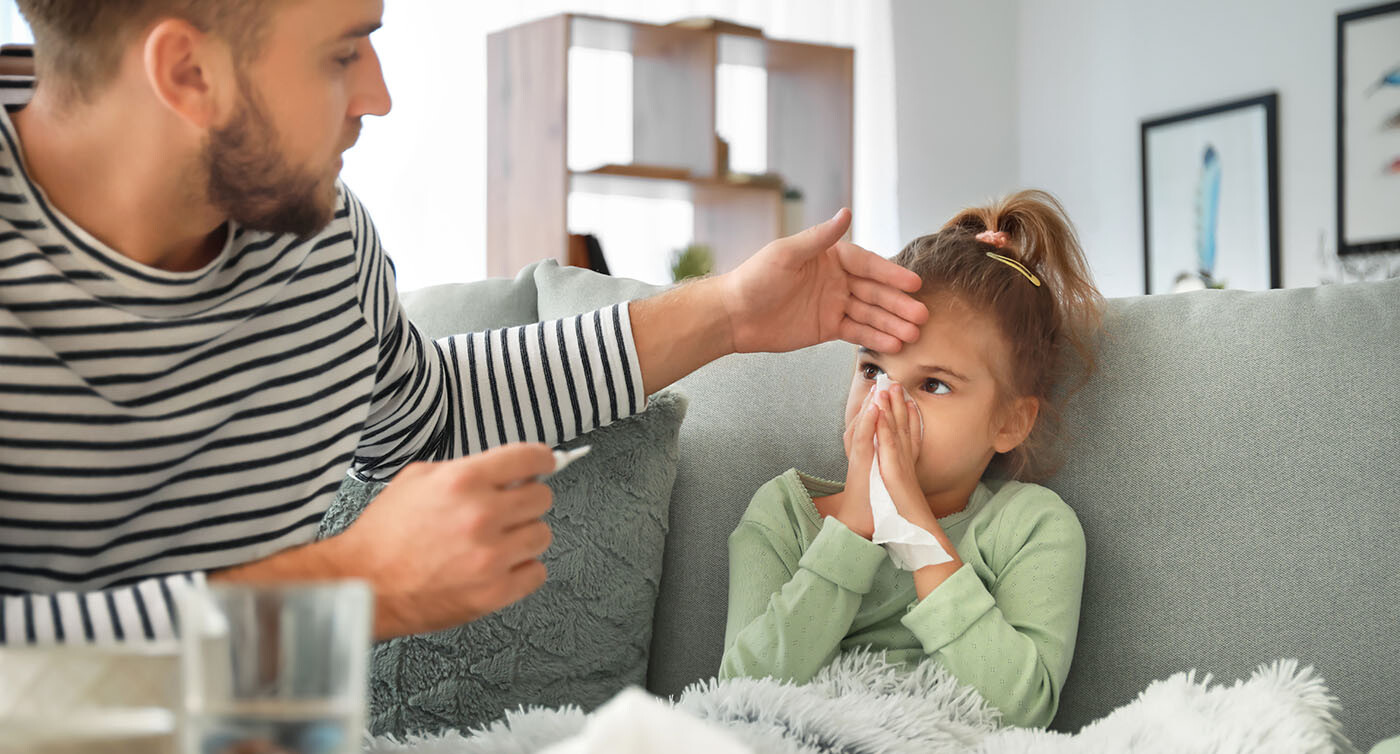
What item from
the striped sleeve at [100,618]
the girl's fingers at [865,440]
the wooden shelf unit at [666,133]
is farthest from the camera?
the wooden shelf unit at [666,133]

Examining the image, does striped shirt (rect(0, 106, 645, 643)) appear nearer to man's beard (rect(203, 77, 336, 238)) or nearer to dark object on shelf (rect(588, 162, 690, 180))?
man's beard (rect(203, 77, 336, 238))

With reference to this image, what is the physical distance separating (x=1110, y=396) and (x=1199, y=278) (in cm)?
321

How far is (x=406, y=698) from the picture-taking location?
1.28 metres

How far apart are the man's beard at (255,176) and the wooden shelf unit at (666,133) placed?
2516 mm

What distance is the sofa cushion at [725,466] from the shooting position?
1.37 meters

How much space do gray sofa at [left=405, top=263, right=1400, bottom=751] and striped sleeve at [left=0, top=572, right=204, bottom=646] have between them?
856 millimetres

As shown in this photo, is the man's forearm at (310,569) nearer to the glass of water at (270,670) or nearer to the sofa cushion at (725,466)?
the glass of water at (270,670)

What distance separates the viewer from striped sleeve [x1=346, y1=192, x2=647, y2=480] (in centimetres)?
126

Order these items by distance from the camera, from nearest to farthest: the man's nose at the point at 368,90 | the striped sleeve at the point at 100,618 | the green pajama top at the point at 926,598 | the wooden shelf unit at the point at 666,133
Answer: the striped sleeve at the point at 100,618 → the man's nose at the point at 368,90 → the green pajama top at the point at 926,598 → the wooden shelf unit at the point at 666,133

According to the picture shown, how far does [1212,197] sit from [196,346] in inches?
156

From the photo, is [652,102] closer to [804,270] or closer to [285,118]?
[804,270]

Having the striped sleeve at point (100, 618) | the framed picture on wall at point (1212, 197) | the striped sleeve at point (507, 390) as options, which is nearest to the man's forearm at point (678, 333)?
the striped sleeve at point (507, 390)

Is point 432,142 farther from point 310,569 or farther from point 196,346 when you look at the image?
point 310,569

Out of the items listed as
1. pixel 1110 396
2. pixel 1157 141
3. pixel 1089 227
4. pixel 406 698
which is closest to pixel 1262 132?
pixel 1157 141
